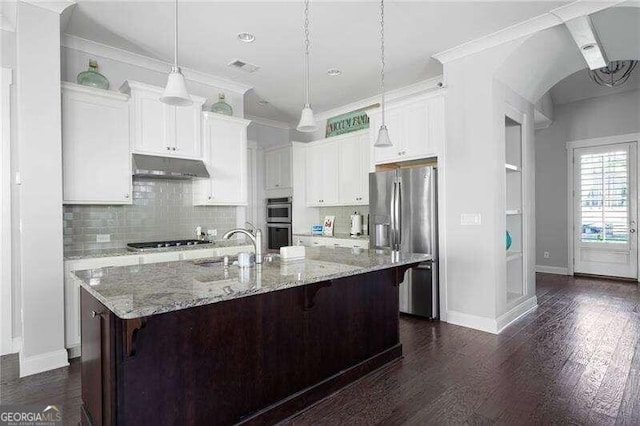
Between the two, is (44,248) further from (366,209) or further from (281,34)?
(366,209)

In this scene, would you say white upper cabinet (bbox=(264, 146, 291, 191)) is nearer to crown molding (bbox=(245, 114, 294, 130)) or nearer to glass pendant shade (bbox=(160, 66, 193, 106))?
crown molding (bbox=(245, 114, 294, 130))

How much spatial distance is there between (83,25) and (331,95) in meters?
3.15

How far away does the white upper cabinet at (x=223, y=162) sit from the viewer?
4.41 m

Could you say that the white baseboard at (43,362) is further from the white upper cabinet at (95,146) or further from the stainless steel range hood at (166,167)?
the stainless steel range hood at (166,167)

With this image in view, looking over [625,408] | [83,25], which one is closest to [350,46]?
[83,25]

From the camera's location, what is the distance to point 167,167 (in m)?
3.92

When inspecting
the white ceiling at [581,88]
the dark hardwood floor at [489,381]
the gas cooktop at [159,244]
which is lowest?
the dark hardwood floor at [489,381]

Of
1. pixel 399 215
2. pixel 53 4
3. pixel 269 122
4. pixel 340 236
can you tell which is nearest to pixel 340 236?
pixel 340 236

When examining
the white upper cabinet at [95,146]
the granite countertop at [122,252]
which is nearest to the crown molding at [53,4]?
the white upper cabinet at [95,146]

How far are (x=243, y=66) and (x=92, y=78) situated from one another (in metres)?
1.59

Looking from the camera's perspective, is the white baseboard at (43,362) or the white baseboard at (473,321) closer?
the white baseboard at (43,362)

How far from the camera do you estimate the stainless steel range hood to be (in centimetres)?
373

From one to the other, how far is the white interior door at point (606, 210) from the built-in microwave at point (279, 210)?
5.19 m
